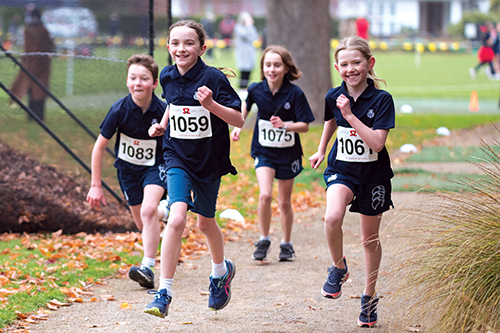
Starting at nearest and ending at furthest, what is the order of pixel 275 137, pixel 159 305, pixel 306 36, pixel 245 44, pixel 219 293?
pixel 159 305 → pixel 219 293 → pixel 275 137 → pixel 306 36 → pixel 245 44

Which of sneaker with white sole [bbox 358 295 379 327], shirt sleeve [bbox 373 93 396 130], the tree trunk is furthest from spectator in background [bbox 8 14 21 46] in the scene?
sneaker with white sole [bbox 358 295 379 327]

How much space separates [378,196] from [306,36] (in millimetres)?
11041

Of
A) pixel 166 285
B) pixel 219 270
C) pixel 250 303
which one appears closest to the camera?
pixel 166 285

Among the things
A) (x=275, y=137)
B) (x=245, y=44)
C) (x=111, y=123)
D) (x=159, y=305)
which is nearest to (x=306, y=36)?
(x=245, y=44)

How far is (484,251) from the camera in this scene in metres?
3.60

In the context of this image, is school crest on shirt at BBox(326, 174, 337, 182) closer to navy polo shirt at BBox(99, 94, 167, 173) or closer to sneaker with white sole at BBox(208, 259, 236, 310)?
sneaker with white sole at BBox(208, 259, 236, 310)

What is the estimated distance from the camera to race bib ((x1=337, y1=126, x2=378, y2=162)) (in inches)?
Answer: 176

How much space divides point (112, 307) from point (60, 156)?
3.04 meters

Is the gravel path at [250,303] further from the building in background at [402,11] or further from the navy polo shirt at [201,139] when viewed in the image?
the building in background at [402,11]

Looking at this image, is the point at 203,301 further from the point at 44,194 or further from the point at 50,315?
the point at 44,194

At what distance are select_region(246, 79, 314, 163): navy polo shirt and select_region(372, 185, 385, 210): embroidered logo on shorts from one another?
197cm

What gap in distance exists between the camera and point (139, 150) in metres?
5.71

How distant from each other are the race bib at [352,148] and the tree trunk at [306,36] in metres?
10.6

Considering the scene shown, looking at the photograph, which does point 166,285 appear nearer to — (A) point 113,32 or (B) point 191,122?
(B) point 191,122
